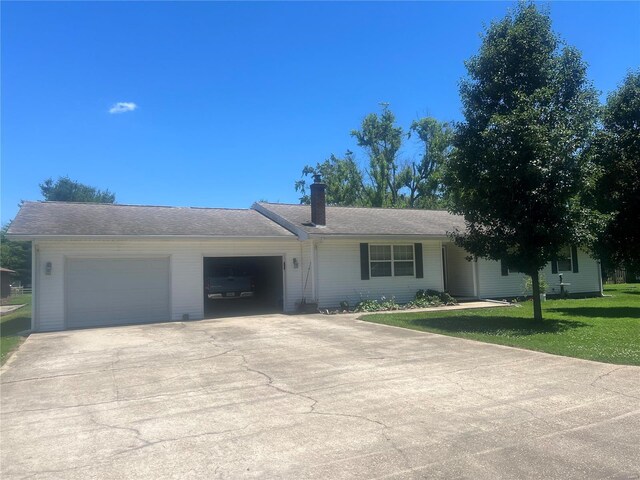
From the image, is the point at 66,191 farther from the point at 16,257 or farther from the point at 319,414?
the point at 319,414

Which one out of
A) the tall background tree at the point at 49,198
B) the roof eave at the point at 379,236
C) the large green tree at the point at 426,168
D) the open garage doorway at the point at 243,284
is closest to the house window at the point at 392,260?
the roof eave at the point at 379,236

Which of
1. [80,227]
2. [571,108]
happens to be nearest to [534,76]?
[571,108]

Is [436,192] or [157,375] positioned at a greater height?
[436,192]

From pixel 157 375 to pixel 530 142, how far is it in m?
9.83

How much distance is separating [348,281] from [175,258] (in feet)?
20.8

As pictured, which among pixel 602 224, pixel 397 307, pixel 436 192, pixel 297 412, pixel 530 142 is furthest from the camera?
pixel 436 192

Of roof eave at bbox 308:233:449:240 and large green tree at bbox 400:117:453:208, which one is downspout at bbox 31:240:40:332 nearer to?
roof eave at bbox 308:233:449:240

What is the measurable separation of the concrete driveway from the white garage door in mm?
4491

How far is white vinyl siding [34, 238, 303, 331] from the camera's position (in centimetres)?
1407

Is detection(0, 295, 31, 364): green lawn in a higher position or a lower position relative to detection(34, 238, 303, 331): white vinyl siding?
lower

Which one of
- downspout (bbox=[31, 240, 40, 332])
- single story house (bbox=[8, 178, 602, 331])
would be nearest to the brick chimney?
single story house (bbox=[8, 178, 602, 331])

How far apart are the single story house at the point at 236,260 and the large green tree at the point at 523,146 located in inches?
214

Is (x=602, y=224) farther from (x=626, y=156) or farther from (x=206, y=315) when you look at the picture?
(x=206, y=315)

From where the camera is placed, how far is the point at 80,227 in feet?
48.8
